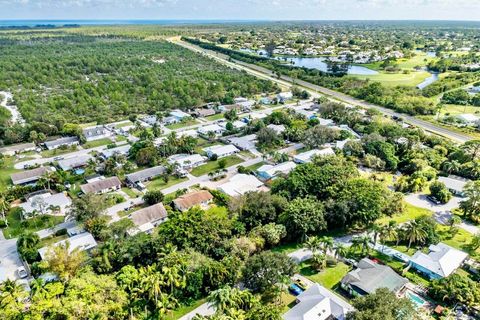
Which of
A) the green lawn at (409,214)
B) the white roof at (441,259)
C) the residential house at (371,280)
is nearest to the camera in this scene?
the residential house at (371,280)

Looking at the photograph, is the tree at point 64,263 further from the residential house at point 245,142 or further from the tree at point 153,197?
the residential house at point 245,142

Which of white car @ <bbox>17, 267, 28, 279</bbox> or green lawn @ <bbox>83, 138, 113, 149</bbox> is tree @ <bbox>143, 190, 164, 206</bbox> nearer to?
white car @ <bbox>17, 267, 28, 279</bbox>

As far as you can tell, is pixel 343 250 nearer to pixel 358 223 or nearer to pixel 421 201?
pixel 358 223

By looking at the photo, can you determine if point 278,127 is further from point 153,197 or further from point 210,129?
point 153,197

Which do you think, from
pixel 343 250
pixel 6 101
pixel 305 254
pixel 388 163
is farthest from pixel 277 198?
pixel 6 101

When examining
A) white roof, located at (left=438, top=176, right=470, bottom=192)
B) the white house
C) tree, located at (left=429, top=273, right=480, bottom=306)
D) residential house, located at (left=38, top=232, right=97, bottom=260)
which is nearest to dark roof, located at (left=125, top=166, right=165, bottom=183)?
the white house

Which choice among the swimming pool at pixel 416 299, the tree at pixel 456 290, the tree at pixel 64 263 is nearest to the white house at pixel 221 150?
the tree at pixel 64 263
